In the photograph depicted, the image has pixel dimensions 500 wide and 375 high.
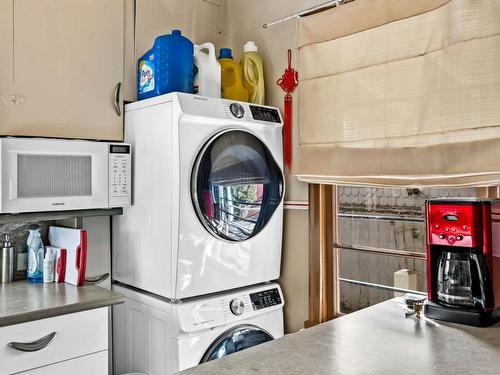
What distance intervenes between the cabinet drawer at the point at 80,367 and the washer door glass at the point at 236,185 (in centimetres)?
74

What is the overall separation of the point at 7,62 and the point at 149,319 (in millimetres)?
1332

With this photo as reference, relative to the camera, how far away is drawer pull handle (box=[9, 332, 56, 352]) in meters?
1.74

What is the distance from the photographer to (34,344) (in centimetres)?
179

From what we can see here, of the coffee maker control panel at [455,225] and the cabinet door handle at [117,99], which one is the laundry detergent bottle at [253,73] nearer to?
the cabinet door handle at [117,99]

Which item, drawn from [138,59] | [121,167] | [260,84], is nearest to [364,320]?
[121,167]

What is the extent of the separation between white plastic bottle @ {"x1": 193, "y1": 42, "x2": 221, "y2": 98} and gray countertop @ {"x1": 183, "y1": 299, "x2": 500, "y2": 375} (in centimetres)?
139

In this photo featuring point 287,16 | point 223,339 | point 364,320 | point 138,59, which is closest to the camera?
point 364,320

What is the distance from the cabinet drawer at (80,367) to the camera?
1817mm

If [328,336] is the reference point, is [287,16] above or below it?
above

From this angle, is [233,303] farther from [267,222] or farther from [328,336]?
[328,336]

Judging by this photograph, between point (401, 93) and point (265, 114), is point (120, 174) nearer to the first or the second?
point (265, 114)

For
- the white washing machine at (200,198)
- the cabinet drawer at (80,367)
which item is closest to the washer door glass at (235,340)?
the white washing machine at (200,198)

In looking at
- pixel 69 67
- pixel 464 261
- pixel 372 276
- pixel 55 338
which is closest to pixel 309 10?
pixel 69 67

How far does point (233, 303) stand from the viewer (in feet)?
7.47
